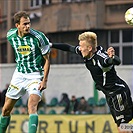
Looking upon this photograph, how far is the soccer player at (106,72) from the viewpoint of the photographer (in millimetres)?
10332

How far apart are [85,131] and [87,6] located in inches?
611

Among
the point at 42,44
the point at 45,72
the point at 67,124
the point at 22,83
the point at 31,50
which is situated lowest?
the point at 67,124

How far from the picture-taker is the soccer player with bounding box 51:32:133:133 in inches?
407

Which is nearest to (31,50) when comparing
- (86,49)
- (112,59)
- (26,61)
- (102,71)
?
(26,61)

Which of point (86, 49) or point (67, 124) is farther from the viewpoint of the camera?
point (67, 124)

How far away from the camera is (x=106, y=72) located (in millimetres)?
10555

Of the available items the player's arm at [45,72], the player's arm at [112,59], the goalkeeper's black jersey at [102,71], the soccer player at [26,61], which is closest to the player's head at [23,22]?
the soccer player at [26,61]

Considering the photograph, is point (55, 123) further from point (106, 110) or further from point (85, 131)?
point (106, 110)

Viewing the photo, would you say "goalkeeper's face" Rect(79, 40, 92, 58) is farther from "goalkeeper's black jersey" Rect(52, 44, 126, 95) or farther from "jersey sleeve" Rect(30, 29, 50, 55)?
"jersey sleeve" Rect(30, 29, 50, 55)

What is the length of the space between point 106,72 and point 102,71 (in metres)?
0.08

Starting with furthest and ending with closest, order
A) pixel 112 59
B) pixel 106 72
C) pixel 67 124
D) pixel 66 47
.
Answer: pixel 67 124, pixel 66 47, pixel 106 72, pixel 112 59

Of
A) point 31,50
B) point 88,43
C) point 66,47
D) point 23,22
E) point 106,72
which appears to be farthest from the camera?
point 66,47

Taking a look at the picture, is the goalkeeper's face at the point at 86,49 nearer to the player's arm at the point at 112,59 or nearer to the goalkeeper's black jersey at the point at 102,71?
the goalkeeper's black jersey at the point at 102,71

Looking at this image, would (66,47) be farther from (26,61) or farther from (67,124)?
(67,124)
